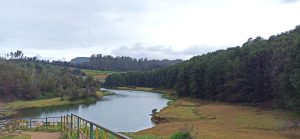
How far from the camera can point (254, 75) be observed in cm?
9575

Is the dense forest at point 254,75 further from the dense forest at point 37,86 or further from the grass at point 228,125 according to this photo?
the dense forest at point 37,86

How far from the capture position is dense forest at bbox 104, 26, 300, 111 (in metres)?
68.6

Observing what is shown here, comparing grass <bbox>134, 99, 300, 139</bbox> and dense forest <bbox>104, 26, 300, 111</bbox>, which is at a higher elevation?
dense forest <bbox>104, 26, 300, 111</bbox>

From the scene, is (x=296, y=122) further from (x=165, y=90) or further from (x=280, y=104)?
(x=165, y=90)

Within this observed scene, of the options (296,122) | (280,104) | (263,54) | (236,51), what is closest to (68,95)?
(236,51)

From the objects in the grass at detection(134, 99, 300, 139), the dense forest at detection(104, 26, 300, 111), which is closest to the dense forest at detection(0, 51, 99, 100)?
the dense forest at detection(104, 26, 300, 111)

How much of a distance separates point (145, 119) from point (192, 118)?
7671 millimetres

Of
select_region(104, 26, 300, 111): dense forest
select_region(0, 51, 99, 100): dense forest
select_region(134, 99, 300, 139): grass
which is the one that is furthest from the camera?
select_region(0, 51, 99, 100): dense forest

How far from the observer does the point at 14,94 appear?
125 meters

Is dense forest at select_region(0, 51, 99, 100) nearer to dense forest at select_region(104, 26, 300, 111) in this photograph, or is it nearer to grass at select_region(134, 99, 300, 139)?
dense forest at select_region(104, 26, 300, 111)

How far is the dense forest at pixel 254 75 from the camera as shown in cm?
6856

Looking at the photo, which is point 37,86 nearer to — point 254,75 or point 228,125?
point 254,75

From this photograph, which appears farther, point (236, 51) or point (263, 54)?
A: point (236, 51)

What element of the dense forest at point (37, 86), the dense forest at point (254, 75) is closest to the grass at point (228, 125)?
the dense forest at point (254, 75)
